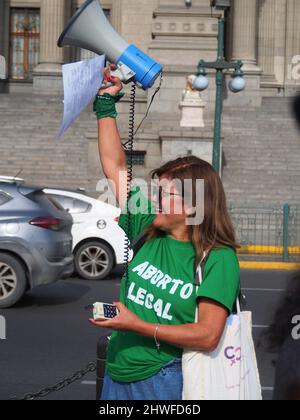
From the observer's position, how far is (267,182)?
2842 cm

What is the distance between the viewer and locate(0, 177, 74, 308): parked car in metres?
12.6

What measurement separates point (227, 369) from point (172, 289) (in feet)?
1.34

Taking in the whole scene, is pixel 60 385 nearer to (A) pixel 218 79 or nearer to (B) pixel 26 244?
(B) pixel 26 244

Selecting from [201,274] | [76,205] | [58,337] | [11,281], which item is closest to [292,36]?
[76,205]

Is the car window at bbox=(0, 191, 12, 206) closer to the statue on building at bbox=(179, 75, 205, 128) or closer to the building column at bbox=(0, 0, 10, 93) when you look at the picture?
the statue on building at bbox=(179, 75, 205, 128)

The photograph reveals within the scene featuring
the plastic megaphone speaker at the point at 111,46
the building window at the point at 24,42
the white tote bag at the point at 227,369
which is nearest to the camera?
the white tote bag at the point at 227,369

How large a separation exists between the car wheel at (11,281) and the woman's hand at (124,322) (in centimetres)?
885

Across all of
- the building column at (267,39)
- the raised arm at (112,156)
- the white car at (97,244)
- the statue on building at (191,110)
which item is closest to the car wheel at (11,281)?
the white car at (97,244)

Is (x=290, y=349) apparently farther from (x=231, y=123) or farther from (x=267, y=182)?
(x=231, y=123)

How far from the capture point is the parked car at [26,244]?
12.6 metres

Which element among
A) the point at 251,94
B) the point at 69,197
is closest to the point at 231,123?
the point at 251,94

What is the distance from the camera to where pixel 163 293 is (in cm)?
400

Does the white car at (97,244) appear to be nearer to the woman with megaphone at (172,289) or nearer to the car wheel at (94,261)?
the car wheel at (94,261)
